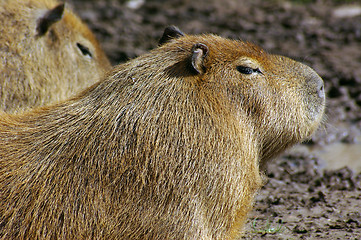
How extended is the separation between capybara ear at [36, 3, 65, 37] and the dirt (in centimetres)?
236

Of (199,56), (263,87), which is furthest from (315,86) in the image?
(199,56)

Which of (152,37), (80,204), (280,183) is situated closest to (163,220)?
(80,204)

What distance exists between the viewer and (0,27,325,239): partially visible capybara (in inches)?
123

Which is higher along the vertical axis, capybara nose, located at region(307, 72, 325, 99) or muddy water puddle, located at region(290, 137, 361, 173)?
capybara nose, located at region(307, 72, 325, 99)

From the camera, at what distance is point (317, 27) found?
365 inches

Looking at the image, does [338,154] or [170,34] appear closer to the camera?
[170,34]

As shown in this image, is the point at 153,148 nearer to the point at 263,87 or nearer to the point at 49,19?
the point at 263,87

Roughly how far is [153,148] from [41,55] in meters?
2.79

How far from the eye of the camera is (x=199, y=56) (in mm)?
3492

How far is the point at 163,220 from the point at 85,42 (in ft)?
10.8

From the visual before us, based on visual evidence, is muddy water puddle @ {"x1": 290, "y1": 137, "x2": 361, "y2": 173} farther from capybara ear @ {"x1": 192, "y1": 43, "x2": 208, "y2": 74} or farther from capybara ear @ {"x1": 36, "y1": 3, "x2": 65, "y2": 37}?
capybara ear @ {"x1": 36, "y1": 3, "x2": 65, "y2": 37}

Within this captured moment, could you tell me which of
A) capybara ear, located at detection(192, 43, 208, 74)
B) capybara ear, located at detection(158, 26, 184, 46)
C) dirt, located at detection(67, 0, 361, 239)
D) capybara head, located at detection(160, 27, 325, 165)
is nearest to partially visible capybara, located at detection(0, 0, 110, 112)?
capybara ear, located at detection(158, 26, 184, 46)

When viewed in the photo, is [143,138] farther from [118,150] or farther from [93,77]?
[93,77]

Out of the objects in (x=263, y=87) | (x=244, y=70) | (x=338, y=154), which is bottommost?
(x=338, y=154)
